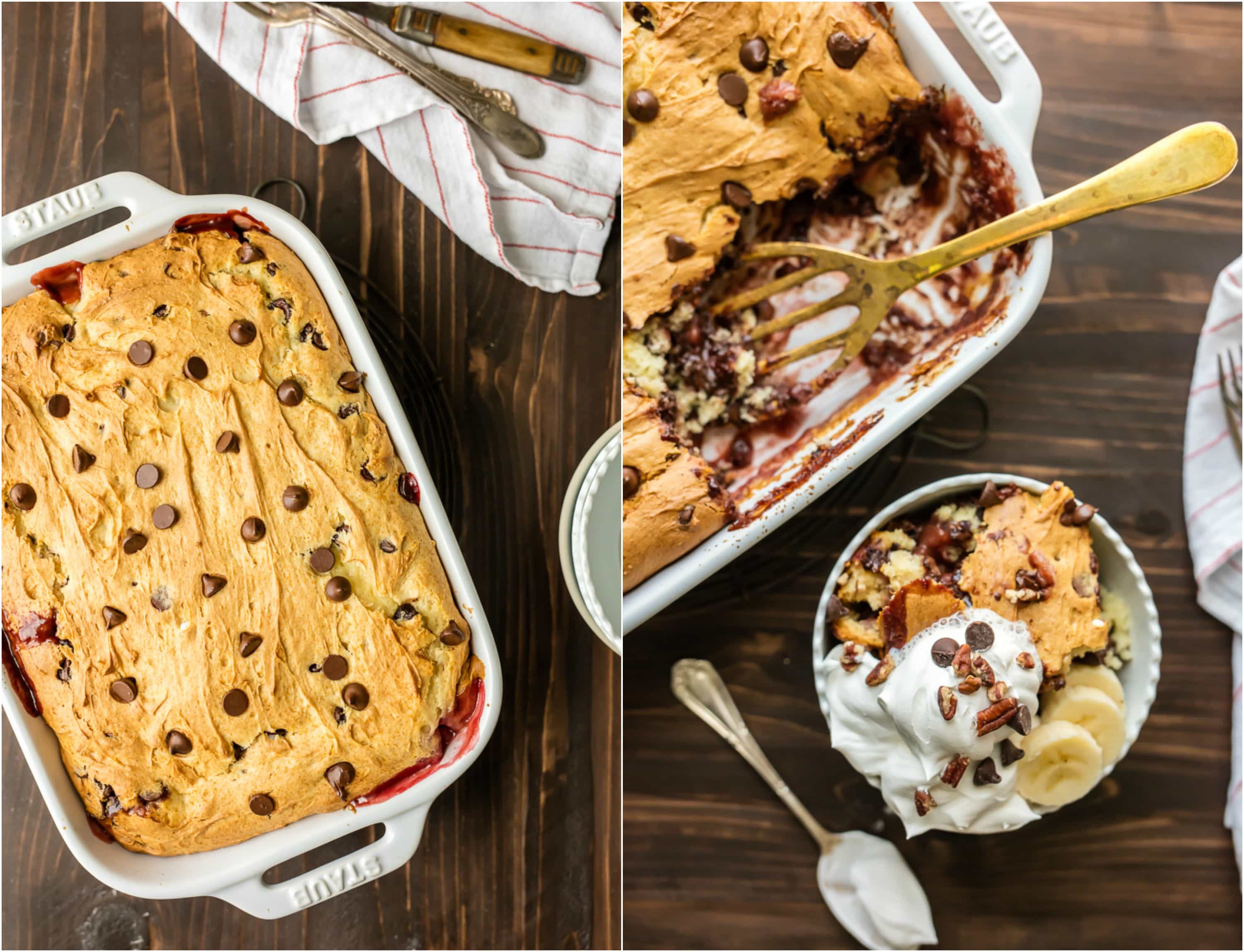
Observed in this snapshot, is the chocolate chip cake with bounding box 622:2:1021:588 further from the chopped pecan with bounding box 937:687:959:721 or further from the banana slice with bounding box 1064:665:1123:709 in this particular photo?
the banana slice with bounding box 1064:665:1123:709

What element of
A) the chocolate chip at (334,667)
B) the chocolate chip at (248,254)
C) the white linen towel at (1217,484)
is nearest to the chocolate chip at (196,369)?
the chocolate chip at (248,254)

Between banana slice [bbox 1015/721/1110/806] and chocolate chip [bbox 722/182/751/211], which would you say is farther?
chocolate chip [bbox 722/182/751/211]

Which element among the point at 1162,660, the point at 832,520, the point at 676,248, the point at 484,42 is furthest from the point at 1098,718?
the point at 484,42

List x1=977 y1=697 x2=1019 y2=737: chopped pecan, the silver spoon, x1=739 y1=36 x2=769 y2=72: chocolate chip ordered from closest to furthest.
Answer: x1=977 y1=697 x2=1019 y2=737: chopped pecan → the silver spoon → x1=739 y1=36 x2=769 y2=72: chocolate chip

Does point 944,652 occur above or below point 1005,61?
below

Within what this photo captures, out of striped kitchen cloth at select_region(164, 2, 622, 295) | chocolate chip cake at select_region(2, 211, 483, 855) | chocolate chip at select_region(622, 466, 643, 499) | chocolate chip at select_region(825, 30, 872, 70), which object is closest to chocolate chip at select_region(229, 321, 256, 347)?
chocolate chip cake at select_region(2, 211, 483, 855)

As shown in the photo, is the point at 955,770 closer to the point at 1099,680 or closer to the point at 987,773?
the point at 987,773

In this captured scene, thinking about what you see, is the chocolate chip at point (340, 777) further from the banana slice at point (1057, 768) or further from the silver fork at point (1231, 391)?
the silver fork at point (1231, 391)
